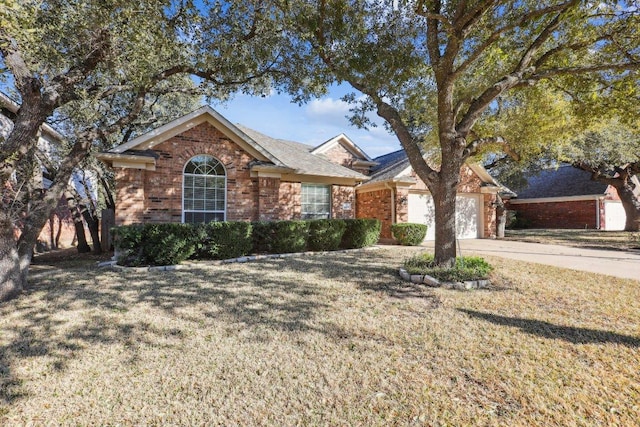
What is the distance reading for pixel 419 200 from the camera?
16.3 meters

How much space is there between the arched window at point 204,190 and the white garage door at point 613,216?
96.4 feet

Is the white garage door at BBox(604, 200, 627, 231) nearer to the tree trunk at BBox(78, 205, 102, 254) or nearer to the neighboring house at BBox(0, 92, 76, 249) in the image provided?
the tree trunk at BBox(78, 205, 102, 254)

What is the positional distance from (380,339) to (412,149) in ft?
16.3

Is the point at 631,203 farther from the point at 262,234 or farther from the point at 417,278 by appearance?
the point at 262,234

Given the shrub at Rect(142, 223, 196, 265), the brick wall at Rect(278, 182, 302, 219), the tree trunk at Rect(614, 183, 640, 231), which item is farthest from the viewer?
the tree trunk at Rect(614, 183, 640, 231)

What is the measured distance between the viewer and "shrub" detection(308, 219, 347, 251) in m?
11.3

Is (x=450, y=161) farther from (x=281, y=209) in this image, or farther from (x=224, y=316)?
(x=281, y=209)

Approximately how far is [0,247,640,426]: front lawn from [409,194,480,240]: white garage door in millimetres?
9841

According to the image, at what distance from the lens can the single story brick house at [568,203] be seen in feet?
81.4

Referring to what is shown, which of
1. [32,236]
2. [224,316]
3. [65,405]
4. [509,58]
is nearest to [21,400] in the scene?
[65,405]

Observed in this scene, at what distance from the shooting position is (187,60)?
8.62 meters

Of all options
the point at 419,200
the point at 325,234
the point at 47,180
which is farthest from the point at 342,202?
the point at 47,180

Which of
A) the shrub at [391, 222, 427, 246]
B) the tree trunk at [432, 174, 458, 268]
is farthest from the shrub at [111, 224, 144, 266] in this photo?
the shrub at [391, 222, 427, 246]

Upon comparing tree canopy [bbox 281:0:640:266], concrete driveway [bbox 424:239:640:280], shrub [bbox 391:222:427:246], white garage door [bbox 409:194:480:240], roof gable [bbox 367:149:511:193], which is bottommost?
concrete driveway [bbox 424:239:640:280]
